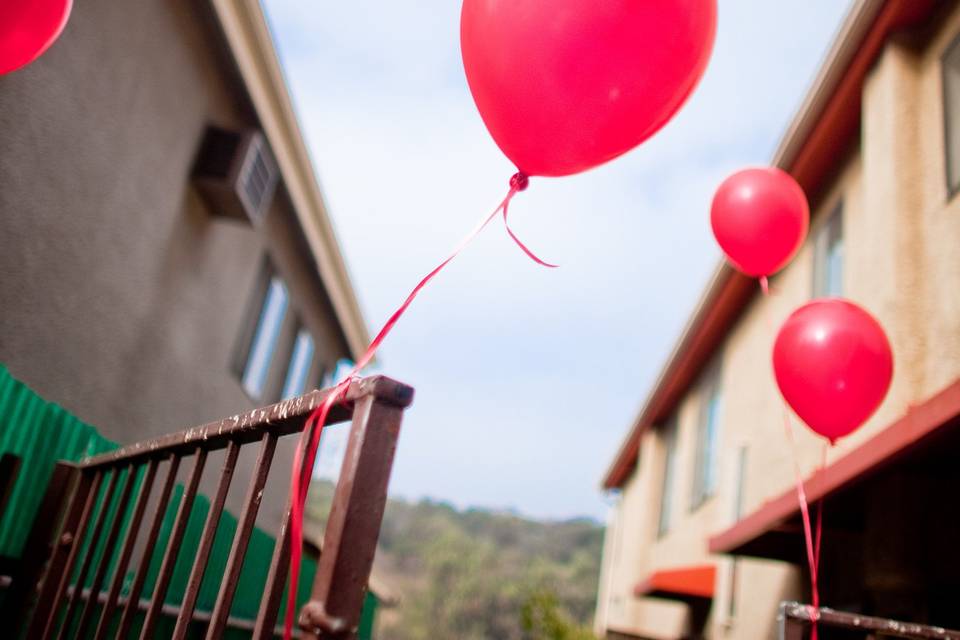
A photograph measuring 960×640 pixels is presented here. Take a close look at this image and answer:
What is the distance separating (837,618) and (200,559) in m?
1.96

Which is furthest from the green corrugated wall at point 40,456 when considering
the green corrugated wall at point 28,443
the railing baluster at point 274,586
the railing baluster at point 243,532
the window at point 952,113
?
the window at point 952,113

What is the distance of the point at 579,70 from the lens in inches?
86.3

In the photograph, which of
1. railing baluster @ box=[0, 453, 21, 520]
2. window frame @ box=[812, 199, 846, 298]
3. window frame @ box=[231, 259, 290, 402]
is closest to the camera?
railing baluster @ box=[0, 453, 21, 520]

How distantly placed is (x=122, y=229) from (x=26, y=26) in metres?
3.44

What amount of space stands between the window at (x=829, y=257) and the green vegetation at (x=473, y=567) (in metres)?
37.8

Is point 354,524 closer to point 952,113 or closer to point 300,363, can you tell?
point 952,113

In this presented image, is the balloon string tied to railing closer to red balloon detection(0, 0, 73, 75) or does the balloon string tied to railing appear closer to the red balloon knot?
the red balloon knot

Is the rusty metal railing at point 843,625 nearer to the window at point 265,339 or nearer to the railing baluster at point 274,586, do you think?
the railing baluster at point 274,586

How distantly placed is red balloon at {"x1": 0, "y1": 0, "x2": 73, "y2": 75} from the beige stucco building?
3.90 metres

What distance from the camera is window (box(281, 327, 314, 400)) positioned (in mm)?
11177

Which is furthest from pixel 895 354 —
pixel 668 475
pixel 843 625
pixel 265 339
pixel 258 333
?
pixel 668 475

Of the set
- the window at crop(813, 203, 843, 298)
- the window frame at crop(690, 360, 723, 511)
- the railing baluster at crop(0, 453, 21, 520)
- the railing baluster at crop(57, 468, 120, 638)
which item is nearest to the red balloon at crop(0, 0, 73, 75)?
the railing baluster at crop(0, 453, 21, 520)

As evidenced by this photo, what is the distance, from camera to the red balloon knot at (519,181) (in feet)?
7.55

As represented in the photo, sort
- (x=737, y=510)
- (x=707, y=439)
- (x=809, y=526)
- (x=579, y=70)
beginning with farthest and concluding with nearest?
(x=707, y=439), (x=737, y=510), (x=809, y=526), (x=579, y=70)
